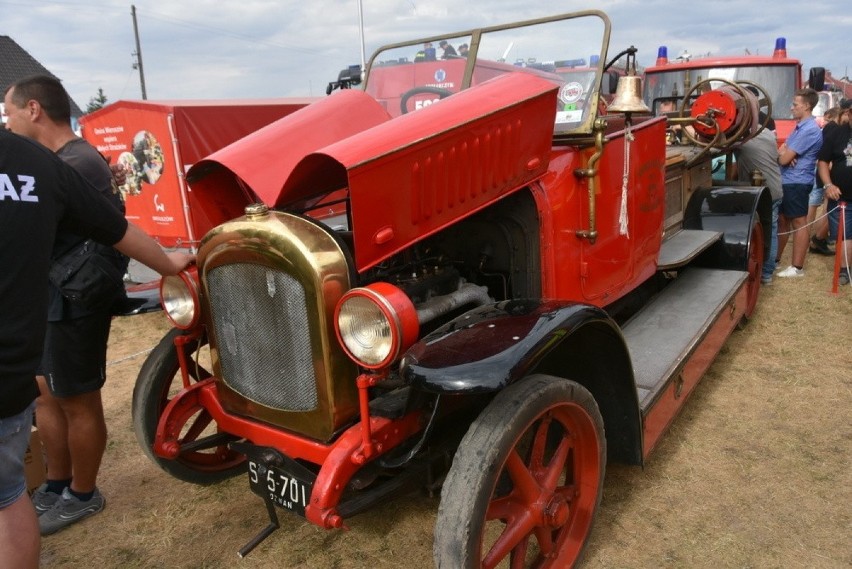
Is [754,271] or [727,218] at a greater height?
[727,218]

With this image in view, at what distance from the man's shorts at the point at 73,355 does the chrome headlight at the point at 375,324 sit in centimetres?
134

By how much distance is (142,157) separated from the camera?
8.08 metres

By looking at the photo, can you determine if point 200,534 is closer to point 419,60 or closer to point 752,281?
point 419,60

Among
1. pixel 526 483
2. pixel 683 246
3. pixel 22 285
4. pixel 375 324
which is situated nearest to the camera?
pixel 22 285

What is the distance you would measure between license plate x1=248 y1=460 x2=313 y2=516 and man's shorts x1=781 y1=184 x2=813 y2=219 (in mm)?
5935

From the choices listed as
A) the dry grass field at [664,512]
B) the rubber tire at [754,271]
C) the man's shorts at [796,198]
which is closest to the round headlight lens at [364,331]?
the dry grass field at [664,512]

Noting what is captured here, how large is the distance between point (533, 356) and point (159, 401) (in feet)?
5.30

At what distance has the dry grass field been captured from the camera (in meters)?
2.35

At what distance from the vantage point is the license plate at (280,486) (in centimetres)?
188

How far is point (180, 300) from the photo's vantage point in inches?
90.0

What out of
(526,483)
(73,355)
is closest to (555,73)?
(526,483)

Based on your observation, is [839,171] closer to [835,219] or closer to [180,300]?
[835,219]

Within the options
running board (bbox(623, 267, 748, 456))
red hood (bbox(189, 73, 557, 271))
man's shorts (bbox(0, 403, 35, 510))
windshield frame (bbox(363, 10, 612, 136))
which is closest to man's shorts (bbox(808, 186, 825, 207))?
running board (bbox(623, 267, 748, 456))

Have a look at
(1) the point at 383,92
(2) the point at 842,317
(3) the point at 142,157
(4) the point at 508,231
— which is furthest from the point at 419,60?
(3) the point at 142,157
